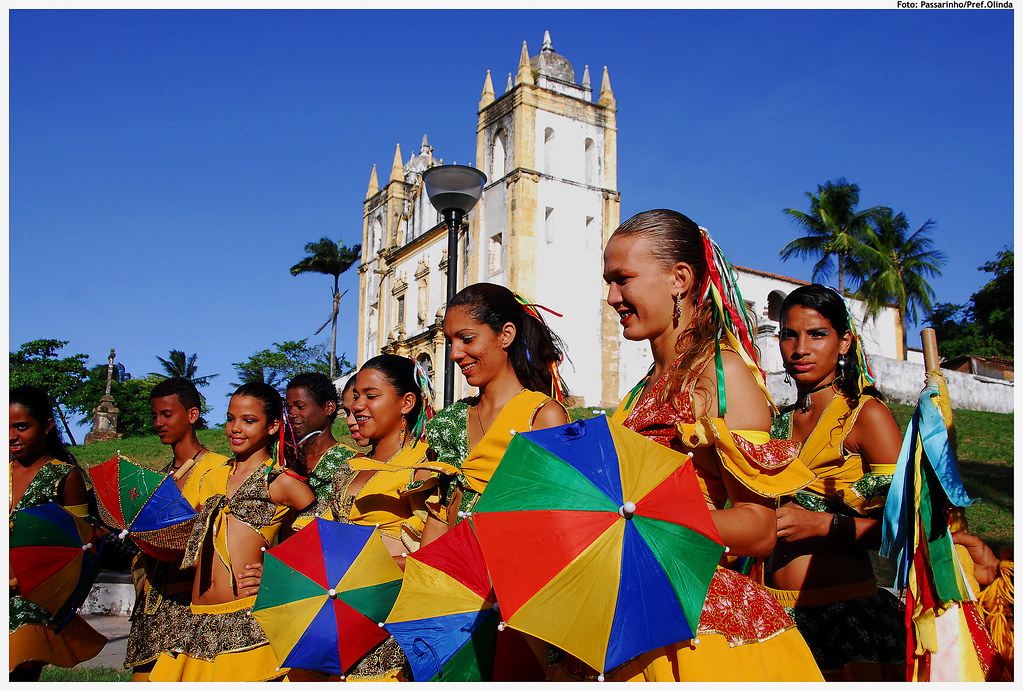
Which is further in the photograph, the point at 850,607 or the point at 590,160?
the point at 590,160

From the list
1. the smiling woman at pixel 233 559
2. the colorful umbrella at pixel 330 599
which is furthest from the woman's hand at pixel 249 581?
the colorful umbrella at pixel 330 599

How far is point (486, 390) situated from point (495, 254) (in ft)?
91.8

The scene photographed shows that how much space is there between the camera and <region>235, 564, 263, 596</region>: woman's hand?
3871mm

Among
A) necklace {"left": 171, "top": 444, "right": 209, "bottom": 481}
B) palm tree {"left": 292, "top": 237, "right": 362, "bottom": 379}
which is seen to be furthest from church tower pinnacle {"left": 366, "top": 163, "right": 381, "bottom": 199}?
necklace {"left": 171, "top": 444, "right": 209, "bottom": 481}

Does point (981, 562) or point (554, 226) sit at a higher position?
point (554, 226)

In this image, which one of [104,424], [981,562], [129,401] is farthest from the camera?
[129,401]

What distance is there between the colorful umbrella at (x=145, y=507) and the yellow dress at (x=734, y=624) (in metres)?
2.65

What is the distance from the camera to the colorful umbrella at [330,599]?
2979 millimetres

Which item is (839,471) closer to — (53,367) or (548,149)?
(548,149)

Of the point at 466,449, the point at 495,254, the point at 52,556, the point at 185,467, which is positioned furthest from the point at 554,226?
the point at 466,449

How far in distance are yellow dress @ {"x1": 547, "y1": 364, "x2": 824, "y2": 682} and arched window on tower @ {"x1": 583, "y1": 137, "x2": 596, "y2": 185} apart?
98.8ft

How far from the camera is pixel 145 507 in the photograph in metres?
4.05

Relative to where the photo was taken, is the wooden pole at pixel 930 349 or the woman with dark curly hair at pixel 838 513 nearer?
the wooden pole at pixel 930 349

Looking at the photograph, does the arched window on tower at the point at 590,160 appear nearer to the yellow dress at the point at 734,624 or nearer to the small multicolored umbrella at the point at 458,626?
the small multicolored umbrella at the point at 458,626
